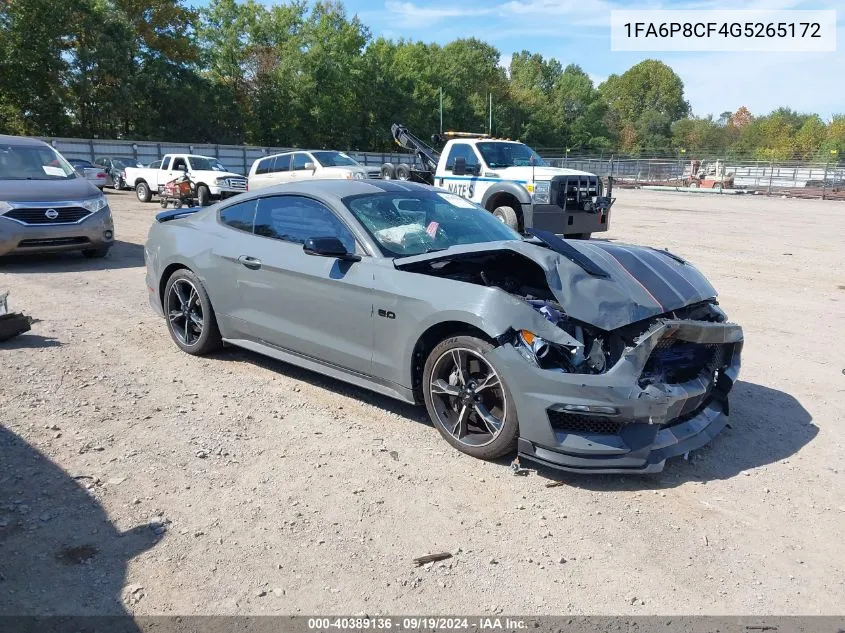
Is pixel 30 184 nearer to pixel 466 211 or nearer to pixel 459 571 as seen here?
pixel 466 211

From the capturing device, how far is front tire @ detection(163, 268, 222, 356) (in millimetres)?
5625

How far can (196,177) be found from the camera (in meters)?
20.7

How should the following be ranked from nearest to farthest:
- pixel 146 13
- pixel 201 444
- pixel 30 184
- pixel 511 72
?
pixel 201 444 → pixel 30 184 → pixel 146 13 → pixel 511 72

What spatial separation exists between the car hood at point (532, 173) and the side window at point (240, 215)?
27.3 feet

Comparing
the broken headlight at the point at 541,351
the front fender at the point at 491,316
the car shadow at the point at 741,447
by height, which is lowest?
the car shadow at the point at 741,447

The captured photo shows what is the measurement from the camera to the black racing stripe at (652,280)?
13.1 ft

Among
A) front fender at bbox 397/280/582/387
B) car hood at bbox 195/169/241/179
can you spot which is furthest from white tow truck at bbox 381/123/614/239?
front fender at bbox 397/280/582/387

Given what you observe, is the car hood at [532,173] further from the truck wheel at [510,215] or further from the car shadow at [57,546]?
the car shadow at [57,546]

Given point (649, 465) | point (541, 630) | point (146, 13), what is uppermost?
point (146, 13)

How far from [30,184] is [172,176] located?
12.7m

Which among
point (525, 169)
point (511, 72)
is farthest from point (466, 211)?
point (511, 72)

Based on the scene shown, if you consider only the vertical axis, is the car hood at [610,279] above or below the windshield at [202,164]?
below

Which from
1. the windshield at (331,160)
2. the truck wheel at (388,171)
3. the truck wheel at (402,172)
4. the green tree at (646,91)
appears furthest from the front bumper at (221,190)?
the green tree at (646,91)

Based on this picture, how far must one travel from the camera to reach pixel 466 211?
17.6 ft
